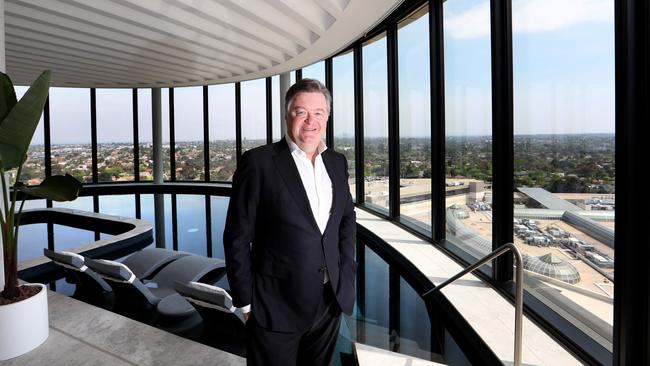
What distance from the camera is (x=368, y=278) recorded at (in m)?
4.51

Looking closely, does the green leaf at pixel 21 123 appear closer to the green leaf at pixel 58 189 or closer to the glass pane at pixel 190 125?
the green leaf at pixel 58 189

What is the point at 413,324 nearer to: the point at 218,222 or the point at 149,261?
the point at 149,261

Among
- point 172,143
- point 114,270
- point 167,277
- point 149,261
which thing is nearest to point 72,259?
point 114,270

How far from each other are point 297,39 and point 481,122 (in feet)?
12.5

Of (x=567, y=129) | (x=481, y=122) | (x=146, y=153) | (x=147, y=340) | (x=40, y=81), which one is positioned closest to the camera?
(x=40, y=81)

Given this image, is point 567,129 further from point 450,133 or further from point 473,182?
point 450,133

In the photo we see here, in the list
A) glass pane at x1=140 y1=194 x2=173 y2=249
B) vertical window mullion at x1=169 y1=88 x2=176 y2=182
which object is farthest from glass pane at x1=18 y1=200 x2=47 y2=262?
vertical window mullion at x1=169 y1=88 x2=176 y2=182

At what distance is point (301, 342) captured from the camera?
5.04 feet

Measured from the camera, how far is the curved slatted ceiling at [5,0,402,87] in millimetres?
4969

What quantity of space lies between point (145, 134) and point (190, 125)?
59.4 inches

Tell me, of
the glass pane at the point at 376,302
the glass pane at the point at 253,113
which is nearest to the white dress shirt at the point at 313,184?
the glass pane at the point at 376,302

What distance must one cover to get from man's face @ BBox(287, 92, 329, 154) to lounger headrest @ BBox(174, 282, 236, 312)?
6.11 ft

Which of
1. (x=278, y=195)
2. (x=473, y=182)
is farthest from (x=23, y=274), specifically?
(x=473, y=182)

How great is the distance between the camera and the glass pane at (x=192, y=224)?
21.1 feet
